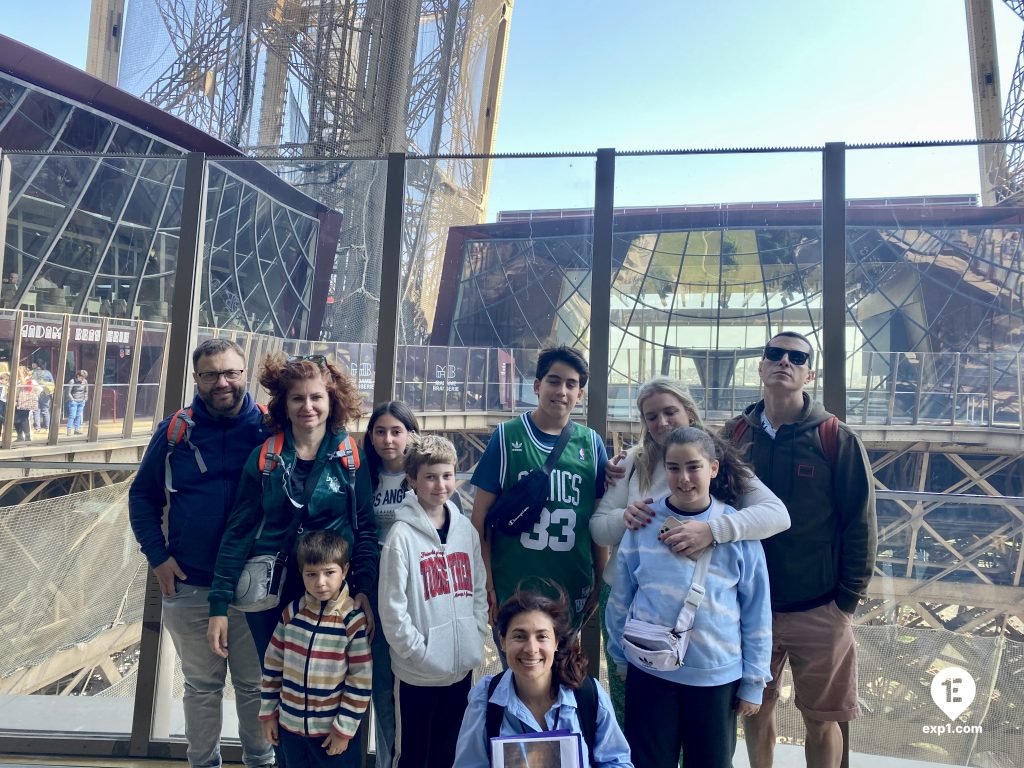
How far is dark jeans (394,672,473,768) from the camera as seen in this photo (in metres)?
1.61

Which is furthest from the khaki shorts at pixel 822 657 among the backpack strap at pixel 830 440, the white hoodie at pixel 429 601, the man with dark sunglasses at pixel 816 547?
the white hoodie at pixel 429 601

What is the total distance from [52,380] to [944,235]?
3.64 metres

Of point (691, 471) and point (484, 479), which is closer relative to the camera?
point (691, 471)

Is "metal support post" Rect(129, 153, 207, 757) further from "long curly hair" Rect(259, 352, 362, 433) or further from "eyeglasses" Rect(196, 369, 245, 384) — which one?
"long curly hair" Rect(259, 352, 362, 433)

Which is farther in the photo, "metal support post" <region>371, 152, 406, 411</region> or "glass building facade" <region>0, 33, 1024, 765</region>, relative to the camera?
"metal support post" <region>371, 152, 406, 411</region>

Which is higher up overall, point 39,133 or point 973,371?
point 39,133

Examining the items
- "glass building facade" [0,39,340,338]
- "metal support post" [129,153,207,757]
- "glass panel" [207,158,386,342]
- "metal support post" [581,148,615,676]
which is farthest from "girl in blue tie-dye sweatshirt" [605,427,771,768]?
"metal support post" [129,153,207,757]

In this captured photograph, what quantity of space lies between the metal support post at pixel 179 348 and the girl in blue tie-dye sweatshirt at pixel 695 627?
183cm

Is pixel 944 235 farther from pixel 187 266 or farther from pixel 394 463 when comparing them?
pixel 187 266

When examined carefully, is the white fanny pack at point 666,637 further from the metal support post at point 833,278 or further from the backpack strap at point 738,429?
the metal support post at point 833,278

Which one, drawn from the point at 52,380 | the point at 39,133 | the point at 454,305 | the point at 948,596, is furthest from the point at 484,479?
the point at 39,133

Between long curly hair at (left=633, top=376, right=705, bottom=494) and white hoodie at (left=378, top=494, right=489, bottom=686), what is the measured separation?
1.80ft

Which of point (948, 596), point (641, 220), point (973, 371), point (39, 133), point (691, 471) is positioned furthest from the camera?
point (39, 133)

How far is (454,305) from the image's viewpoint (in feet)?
7.80
